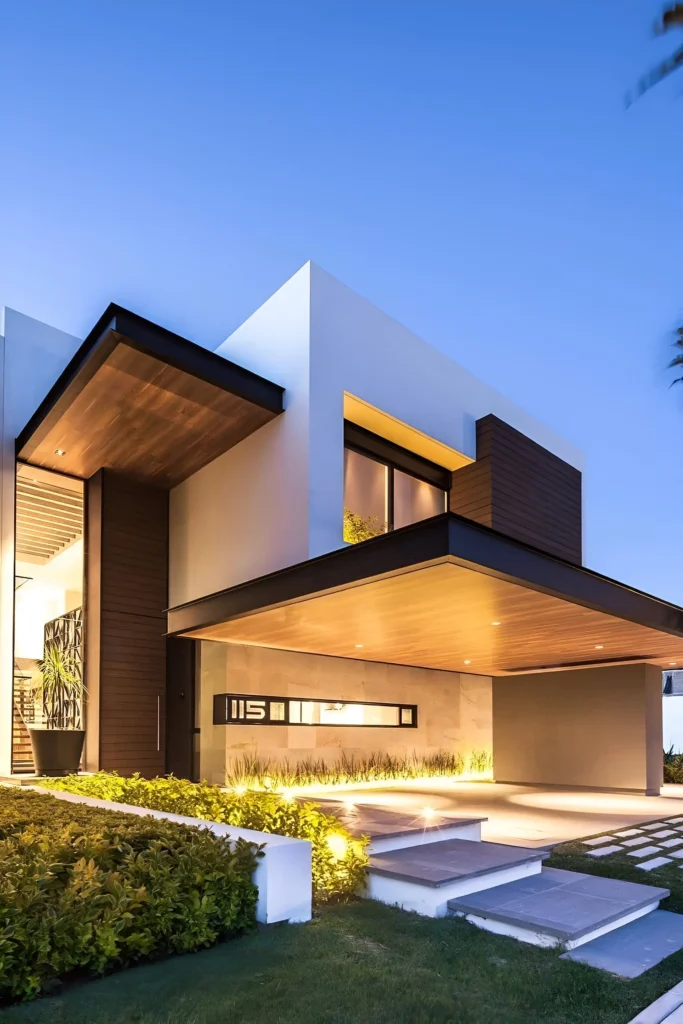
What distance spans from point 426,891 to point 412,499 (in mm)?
8096

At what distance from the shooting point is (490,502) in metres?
13.1

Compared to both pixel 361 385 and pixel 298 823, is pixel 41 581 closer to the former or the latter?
pixel 361 385

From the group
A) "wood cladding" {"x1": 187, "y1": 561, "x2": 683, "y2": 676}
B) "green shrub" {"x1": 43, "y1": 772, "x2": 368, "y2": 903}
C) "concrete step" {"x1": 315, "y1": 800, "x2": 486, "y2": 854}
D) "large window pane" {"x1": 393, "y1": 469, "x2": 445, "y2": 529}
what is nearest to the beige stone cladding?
"wood cladding" {"x1": 187, "y1": 561, "x2": 683, "y2": 676}

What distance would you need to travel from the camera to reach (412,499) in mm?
12508

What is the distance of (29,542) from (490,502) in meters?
7.42

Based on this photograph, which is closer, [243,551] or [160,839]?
[160,839]

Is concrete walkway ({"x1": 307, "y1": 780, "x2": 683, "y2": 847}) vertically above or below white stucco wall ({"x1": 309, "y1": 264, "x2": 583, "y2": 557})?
below

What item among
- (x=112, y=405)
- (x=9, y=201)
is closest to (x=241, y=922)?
(x=112, y=405)

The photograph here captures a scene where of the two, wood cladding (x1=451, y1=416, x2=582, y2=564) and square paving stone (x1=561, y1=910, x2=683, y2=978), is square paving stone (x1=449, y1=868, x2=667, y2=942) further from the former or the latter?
wood cladding (x1=451, y1=416, x2=582, y2=564)

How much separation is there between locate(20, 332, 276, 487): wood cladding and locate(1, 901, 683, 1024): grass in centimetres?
612

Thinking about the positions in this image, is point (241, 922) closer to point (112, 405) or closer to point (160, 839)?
point (160, 839)

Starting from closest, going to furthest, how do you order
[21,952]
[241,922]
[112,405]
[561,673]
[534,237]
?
[21,952], [241,922], [112,405], [561,673], [534,237]

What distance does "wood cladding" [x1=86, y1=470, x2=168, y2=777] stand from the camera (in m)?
10.9

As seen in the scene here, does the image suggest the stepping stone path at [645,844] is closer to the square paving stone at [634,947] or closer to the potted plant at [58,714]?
the square paving stone at [634,947]
